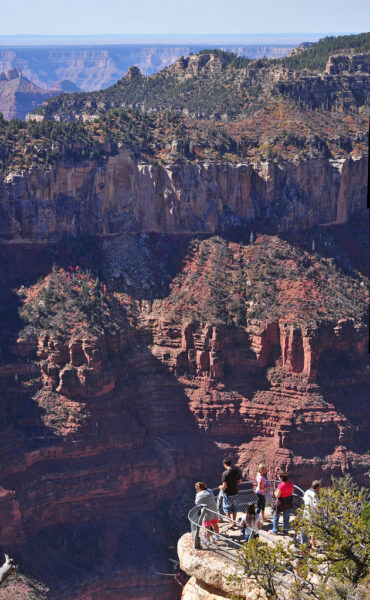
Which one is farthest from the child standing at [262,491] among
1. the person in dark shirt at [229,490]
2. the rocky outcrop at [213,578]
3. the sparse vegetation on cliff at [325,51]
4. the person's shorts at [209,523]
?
the sparse vegetation on cliff at [325,51]

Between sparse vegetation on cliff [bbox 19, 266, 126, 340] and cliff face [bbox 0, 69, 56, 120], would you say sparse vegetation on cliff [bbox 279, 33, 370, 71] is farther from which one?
cliff face [bbox 0, 69, 56, 120]

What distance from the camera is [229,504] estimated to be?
32969 mm

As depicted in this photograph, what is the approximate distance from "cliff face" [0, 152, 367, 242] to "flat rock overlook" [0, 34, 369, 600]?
13 centimetres

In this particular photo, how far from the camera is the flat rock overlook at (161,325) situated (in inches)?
2675

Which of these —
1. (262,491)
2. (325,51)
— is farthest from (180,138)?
(262,491)

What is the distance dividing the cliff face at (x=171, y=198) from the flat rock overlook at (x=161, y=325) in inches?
5.2

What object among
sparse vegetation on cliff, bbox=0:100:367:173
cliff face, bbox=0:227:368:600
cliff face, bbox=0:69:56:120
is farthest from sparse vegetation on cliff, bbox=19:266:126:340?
cliff face, bbox=0:69:56:120

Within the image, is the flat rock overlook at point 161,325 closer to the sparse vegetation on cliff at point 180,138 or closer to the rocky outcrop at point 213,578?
the sparse vegetation on cliff at point 180,138

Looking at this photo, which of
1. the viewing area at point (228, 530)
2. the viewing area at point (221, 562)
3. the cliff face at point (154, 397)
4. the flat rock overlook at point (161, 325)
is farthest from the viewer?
the flat rock overlook at point (161, 325)

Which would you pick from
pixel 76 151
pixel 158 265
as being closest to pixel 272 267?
pixel 158 265

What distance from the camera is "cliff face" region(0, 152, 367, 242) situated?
7788 centimetres

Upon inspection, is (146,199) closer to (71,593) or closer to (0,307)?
(0,307)

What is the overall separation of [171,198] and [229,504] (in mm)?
Answer: 51056

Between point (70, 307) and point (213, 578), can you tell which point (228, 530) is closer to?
point (213, 578)
